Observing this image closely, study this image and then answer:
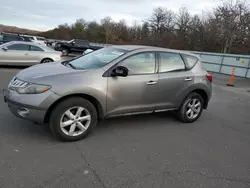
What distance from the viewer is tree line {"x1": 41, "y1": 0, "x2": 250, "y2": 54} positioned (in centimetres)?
2741

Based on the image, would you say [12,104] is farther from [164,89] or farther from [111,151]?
[164,89]

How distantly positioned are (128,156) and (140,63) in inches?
68.5

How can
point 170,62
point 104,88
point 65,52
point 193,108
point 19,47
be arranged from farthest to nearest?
point 65,52
point 19,47
point 193,108
point 170,62
point 104,88

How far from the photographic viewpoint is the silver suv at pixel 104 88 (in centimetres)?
321

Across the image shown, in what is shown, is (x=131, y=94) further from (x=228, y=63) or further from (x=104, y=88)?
(x=228, y=63)

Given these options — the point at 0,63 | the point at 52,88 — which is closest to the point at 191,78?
the point at 52,88

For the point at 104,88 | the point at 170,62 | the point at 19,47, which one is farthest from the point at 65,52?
the point at 104,88

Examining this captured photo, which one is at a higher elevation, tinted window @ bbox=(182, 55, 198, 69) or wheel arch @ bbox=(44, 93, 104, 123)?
tinted window @ bbox=(182, 55, 198, 69)

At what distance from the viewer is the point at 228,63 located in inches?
663

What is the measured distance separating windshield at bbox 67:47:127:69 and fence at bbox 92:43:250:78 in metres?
14.4

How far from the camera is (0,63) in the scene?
9.98 metres

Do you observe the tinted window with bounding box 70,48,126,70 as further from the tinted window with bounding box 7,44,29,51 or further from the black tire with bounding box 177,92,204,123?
the tinted window with bounding box 7,44,29,51

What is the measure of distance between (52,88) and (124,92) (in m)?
1.22

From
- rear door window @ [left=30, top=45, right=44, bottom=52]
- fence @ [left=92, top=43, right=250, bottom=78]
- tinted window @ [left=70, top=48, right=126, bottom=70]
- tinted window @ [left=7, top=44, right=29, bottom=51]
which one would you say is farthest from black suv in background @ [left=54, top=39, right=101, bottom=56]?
tinted window @ [left=70, top=48, right=126, bottom=70]
